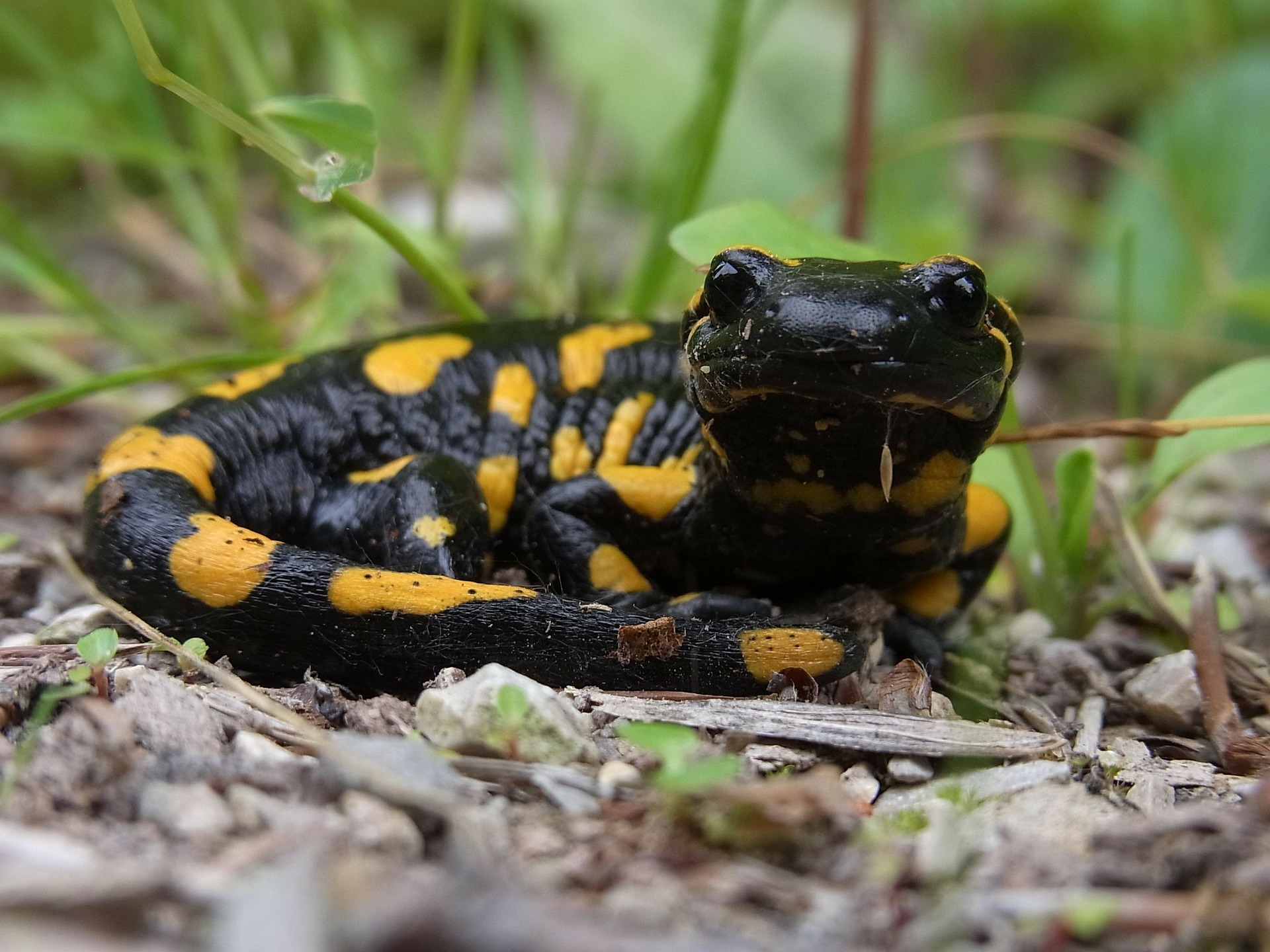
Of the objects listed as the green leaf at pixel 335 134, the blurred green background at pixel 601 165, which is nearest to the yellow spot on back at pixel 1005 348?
the blurred green background at pixel 601 165

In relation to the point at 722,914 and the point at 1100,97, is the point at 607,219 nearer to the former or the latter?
the point at 1100,97

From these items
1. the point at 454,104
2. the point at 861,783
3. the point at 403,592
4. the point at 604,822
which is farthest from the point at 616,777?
the point at 454,104

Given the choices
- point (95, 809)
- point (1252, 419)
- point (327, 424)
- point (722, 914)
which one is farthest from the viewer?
point (327, 424)

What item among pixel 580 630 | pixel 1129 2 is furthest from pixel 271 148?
pixel 1129 2

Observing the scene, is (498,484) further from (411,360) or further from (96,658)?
(96,658)

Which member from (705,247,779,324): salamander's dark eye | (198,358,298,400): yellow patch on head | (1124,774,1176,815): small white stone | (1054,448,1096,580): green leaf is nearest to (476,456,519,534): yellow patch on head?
(198,358,298,400): yellow patch on head

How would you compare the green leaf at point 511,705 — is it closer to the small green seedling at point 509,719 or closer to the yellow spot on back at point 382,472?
the small green seedling at point 509,719
